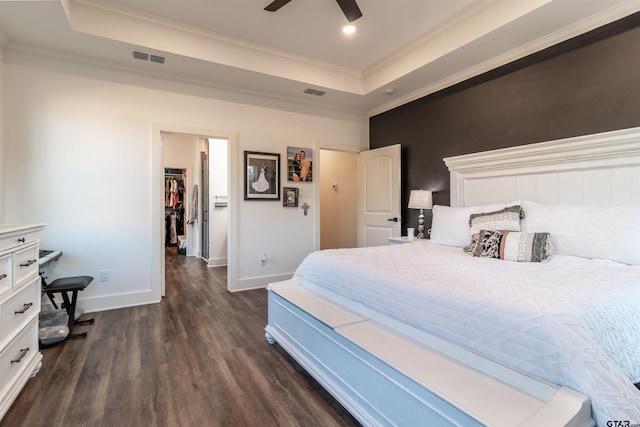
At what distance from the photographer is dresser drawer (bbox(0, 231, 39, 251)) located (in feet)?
5.44

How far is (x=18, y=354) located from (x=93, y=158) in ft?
6.92

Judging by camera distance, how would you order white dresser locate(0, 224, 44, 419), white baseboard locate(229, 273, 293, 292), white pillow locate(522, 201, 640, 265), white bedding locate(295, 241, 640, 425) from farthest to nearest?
white baseboard locate(229, 273, 293, 292) < white pillow locate(522, 201, 640, 265) < white dresser locate(0, 224, 44, 419) < white bedding locate(295, 241, 640, 425)

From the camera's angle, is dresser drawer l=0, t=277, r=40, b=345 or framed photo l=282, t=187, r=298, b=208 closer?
dresser drawer l=0, t=277, r=40, b=345

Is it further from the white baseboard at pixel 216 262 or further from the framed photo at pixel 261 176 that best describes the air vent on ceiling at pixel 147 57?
the white baseboard at pixel 216 262

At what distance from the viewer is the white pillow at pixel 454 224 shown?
2.96 m

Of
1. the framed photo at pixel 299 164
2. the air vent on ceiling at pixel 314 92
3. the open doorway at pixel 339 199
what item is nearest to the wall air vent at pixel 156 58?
the air vent on ceiling at pixel 314 92

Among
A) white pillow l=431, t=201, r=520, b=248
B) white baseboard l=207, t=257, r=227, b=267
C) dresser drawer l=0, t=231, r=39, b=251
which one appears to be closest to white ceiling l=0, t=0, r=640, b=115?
white pillow l=431, t=201, r=520, b=248

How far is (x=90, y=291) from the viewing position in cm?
326

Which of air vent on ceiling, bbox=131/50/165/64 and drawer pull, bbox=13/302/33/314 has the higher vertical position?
air vent on ceiling, bbox=131/50/165/64

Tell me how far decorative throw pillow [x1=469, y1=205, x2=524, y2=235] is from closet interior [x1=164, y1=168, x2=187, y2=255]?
23.1 ft

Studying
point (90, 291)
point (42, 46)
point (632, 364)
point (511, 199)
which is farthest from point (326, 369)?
point (42, 46)

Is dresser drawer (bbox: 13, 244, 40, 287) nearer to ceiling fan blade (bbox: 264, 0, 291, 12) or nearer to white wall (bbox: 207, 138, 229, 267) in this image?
ceiling fan blade (bbox: 264, 0, 291, 12)

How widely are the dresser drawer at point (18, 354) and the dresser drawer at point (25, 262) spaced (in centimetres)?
31

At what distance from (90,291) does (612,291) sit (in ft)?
13.6
